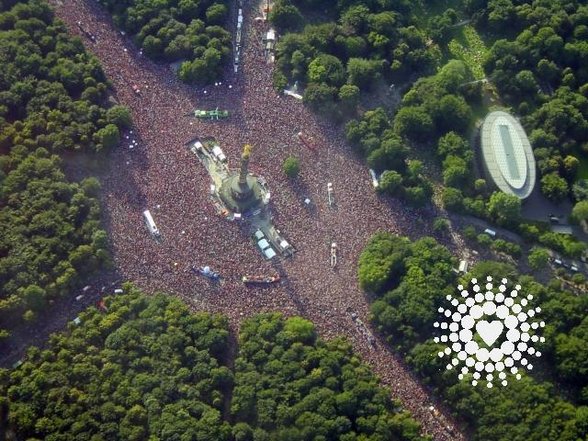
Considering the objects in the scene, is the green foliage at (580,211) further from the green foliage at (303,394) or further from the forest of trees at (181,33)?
the forest of trees at (181,33)

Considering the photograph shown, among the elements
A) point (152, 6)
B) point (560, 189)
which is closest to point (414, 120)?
point (560, 189)

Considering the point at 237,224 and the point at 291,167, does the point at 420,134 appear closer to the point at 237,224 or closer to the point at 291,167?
the point at 291,167

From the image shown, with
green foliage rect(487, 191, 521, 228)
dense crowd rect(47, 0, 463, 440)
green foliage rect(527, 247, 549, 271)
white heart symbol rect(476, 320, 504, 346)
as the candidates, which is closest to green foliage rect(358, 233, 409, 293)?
dense crowd rect(47, 0, 463, 440)

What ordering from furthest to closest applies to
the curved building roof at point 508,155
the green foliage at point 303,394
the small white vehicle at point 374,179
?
the small white vehicle at point 374,179 → the curved building roof at point 508,155 → the green foliage at point 303,394

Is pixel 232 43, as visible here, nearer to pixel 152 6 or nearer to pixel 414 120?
pixel 152 6

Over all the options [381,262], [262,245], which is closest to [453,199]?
[381,262]

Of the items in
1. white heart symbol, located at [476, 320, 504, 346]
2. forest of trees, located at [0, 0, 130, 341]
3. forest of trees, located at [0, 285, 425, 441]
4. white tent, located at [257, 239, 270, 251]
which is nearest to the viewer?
forest of trees, located at [0, 285, 425, 441]

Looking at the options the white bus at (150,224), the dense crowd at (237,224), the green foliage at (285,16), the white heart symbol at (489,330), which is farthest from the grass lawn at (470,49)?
the white bus at (150,224)

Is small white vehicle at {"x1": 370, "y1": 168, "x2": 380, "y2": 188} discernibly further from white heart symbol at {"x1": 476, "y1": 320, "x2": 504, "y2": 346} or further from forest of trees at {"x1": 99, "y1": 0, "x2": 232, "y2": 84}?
forest of trees at {"x1": 99, "y1": 0, "x2": 232, "y2": 84}
